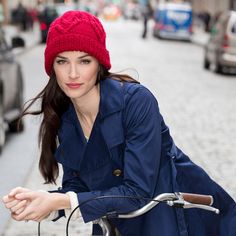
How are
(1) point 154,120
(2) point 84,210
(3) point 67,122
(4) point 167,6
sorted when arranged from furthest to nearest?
(4) point 167,6, (3) point 67,122, (1) point 154,120, (2) point 84,210

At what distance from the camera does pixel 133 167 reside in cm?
233

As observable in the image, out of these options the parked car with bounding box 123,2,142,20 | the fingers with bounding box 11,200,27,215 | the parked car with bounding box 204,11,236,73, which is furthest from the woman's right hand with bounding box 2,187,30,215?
the parked car with bounding box 123,2,142,20

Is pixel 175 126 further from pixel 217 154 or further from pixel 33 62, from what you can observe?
pixel 33 62

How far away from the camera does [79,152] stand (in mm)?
2527

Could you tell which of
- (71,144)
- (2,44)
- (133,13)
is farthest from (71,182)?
(133,13)

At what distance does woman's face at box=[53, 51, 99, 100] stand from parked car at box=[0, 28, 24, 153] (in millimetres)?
5991

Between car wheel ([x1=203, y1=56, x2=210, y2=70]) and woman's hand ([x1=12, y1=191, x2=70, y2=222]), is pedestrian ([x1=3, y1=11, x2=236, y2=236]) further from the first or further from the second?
car wheel ([x1=203, y1=56, x2=210, y2=70])

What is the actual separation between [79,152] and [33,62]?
2054 centimetres

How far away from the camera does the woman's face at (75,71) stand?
2.39m

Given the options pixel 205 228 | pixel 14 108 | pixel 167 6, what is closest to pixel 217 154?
pixel 14 108

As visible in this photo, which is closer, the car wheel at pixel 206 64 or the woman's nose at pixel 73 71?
the woman's nose at pixel 73 71

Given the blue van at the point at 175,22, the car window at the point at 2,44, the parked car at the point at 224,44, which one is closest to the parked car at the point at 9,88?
the car window at the point at 2,44

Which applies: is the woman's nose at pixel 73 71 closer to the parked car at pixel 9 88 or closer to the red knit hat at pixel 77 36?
the red knit hat at pixel 77 36

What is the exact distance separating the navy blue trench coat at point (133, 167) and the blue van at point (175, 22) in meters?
35.4
